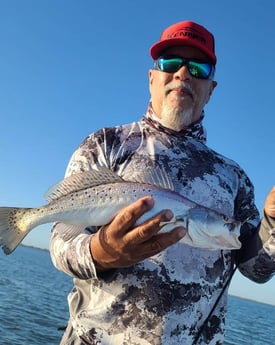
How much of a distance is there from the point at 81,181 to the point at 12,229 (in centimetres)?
78

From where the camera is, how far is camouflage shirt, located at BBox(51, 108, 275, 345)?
405 cm

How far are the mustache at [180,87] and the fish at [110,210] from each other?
53.9 inches

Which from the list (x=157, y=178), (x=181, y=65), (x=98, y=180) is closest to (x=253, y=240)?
(x=157, y=178)

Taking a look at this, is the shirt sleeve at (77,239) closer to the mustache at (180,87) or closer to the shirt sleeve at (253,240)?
the mustache at (180,87)

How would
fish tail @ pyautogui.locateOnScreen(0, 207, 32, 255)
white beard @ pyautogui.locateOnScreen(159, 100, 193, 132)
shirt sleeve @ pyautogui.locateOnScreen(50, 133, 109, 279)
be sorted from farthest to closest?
white beard @ pyautogui.locateOnScreen(159, 100, 193, 132) < fish tail @ pyautogui.locateOnScreen(0, 207, 32, 255) < shirt sleeve @ pyautogui.locateOnScreen(50, 133, 109, 279)

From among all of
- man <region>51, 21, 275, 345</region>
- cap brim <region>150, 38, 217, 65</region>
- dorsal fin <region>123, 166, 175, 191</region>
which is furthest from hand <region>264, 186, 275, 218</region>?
cap brim <region>150, 38, 217, 65</region>

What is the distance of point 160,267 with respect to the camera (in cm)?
417

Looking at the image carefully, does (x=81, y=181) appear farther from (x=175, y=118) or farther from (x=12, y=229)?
(x=175, y=118)

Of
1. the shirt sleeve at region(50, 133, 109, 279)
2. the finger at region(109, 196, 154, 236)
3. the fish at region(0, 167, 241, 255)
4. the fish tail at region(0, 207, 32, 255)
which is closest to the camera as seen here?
the finger at region(109, 196, 154, 236)

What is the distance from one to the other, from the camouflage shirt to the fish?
0.69ft

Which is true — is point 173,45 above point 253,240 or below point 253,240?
above

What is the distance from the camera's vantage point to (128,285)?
4.12m

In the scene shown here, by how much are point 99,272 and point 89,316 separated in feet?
1.43

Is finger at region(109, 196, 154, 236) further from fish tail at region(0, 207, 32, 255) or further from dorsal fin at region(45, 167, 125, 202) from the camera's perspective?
fish tail at region(0, 207, 32, 255)
